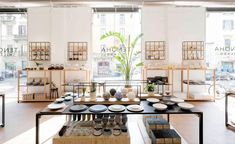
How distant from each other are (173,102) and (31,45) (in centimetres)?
593

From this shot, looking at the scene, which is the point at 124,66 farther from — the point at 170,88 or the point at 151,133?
the point at 170,88

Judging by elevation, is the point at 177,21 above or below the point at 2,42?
above

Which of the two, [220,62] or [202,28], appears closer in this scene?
[202,28]

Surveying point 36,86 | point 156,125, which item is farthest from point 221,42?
point 36,86

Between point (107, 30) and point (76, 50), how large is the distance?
1.52 m

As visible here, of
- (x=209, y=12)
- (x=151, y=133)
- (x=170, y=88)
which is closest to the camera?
(x=151, y=133)

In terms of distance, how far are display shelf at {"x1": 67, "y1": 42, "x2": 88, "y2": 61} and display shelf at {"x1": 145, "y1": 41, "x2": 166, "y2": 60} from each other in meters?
2.37

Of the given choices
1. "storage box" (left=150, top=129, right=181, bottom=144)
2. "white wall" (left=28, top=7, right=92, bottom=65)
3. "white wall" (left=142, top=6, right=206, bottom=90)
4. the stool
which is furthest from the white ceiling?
"storage box" (left=150, top=129, right=181, bottom=144)

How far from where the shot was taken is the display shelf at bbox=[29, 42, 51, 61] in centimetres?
698

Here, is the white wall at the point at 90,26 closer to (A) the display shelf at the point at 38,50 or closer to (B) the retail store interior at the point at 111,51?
(B) the retail store interior at the point at 111,51

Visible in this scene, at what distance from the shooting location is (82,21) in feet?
23.1

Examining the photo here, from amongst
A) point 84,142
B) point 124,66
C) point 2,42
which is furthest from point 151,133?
point 2,42

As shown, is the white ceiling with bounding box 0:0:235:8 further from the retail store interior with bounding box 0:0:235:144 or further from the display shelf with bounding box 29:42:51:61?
the display shelf with bounding box 29:42:51:61

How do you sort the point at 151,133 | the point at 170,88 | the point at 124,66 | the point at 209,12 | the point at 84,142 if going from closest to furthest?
the point at 84,142, the point at 151,133, the point at 124,66, the point at 170,88, the point at 209,12
